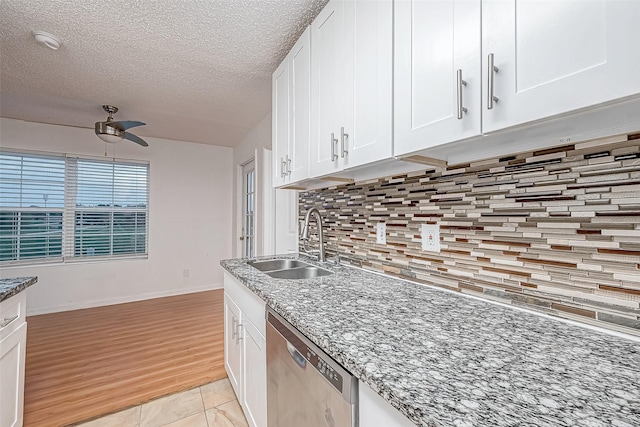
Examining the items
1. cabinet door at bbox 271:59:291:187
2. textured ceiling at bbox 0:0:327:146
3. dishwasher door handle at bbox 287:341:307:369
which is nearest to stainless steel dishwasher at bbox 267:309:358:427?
dishwasher door handle at bbox 287:341:307:369

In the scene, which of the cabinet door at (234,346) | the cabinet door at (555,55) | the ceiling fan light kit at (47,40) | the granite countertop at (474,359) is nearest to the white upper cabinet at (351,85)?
the cabinet door at (555,55)

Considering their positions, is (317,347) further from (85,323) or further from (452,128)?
(85,323)

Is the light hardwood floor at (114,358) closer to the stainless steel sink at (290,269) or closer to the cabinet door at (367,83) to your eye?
the stainless steel sink at (290,269)

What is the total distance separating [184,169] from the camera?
4508mm

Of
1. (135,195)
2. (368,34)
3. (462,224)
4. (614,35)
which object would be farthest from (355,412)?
(135,195)

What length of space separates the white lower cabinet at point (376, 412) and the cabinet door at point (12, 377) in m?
1.72

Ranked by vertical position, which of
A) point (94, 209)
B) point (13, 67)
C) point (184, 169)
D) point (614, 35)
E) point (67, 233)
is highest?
point (13, 67)

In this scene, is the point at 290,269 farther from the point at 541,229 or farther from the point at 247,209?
the point at 247,209

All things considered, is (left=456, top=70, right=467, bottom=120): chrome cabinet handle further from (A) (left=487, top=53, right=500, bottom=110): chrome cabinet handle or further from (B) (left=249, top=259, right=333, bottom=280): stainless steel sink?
(B) (left=249, top=259, right=333, bottom=280): stainless steel sink

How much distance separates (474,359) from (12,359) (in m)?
2.12

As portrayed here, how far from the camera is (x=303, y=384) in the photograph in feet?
3.06

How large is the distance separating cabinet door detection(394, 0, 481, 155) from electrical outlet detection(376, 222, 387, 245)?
0.61m

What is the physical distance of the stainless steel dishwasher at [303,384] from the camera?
0.74 meters

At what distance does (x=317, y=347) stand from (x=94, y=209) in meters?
4.36
